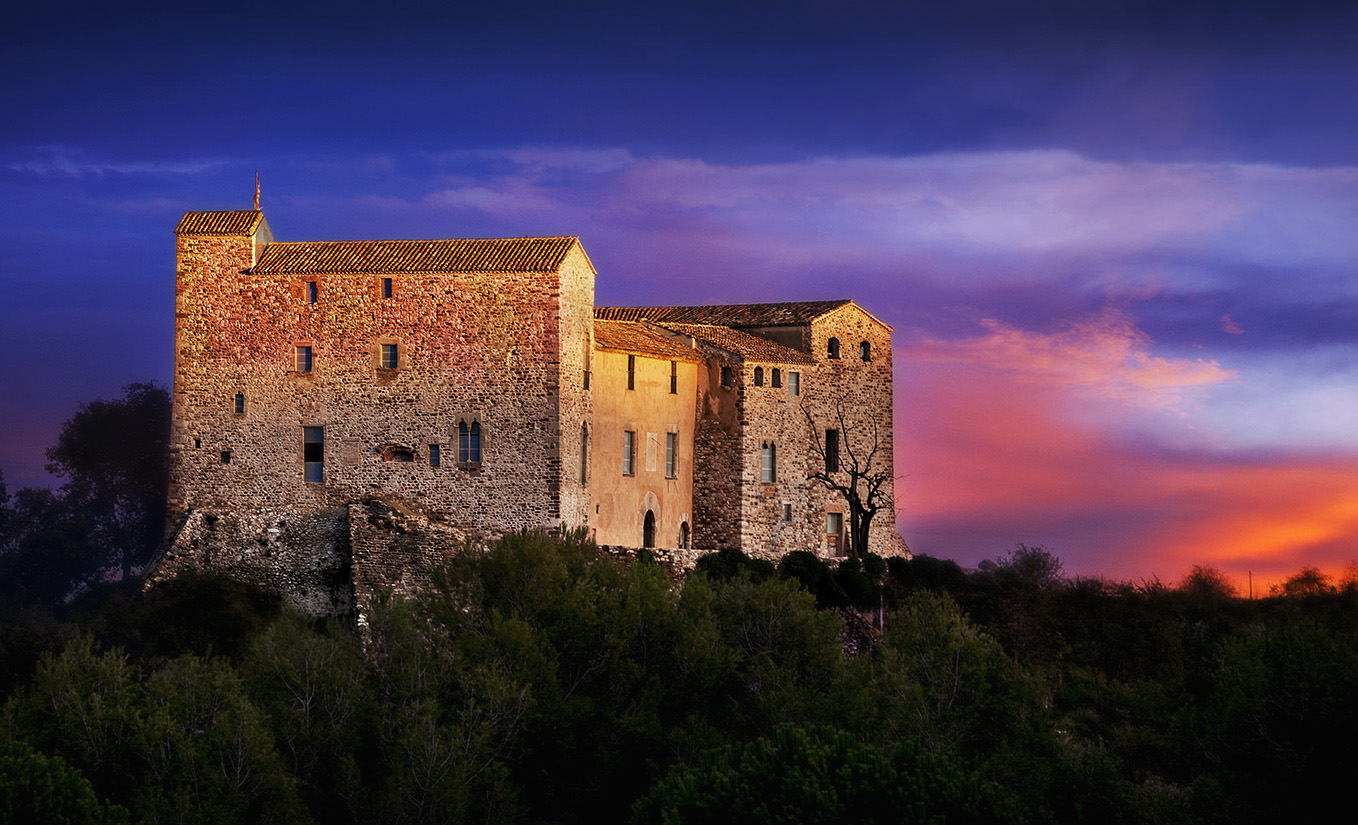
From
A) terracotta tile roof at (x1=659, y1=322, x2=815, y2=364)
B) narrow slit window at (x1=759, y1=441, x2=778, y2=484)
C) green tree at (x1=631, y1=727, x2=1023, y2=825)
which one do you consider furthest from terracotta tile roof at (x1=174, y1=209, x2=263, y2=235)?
green tree at (x1=631, y1=727, x2=1023, y2=825)

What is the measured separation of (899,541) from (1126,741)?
1641 cm

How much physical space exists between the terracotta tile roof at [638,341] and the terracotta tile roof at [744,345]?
85 cm

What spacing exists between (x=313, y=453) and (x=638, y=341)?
9.92 meters

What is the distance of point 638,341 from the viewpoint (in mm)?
42250

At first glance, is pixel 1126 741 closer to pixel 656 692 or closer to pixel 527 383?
pixel 656 692

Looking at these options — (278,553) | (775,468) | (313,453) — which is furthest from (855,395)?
(278,553)

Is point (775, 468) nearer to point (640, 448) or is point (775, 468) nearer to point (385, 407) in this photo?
point (640, 448)

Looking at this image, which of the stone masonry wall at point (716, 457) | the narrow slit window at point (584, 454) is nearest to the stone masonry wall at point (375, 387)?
the narrow slit window at point (584, 454)

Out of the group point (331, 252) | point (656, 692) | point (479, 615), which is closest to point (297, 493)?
point (331, 252)

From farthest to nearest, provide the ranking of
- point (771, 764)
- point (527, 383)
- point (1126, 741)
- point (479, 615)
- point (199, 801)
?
1. point (527, 383)
2. point (1126, 741)
3. point (479, 615)
4. point (199, 801)
5. point (771, 764)

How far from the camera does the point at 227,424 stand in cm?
3897

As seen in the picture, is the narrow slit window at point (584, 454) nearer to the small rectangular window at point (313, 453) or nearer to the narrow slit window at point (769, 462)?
the small rectangular window at point (313, 453)

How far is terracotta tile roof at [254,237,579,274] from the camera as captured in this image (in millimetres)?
37781

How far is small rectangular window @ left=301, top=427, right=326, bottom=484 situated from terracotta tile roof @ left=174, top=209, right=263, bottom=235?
5.81 m
